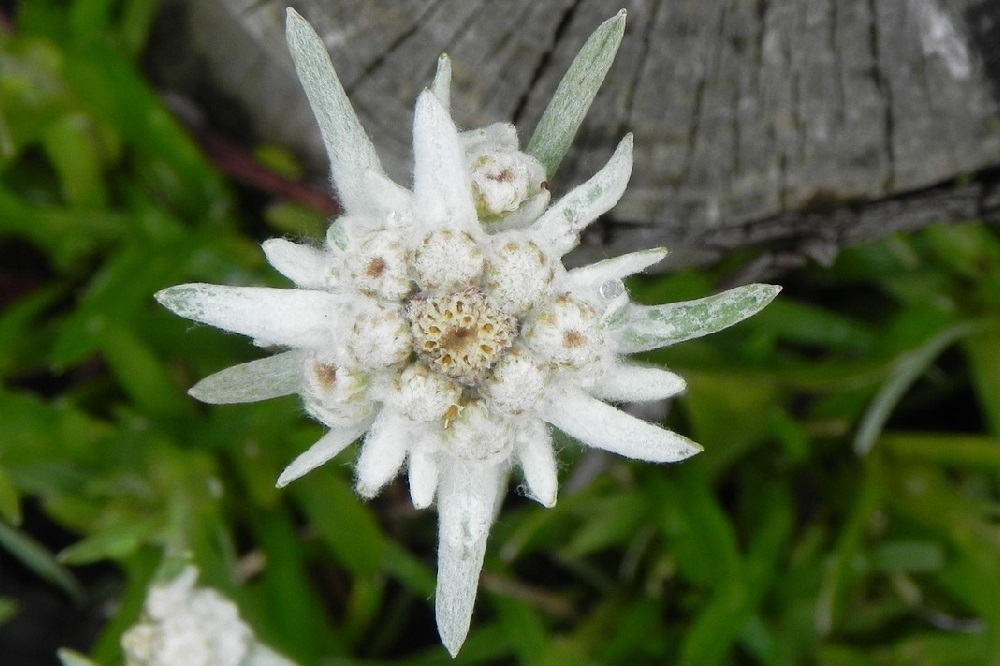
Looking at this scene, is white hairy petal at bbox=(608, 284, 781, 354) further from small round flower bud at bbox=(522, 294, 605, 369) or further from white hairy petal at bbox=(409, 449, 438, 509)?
white hairy petal at bbox=(409, 449, 438, 509)

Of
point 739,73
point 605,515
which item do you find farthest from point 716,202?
point 605,515

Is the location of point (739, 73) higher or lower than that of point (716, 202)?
higher

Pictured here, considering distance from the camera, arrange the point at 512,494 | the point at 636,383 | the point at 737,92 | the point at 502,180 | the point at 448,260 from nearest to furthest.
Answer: the point at 448,260 < the point at 502,180 < the point at 636,383 < the point at 737,92 < the point at 512,494

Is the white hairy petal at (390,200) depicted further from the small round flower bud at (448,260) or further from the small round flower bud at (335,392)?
the small round flower bud at (335,392)

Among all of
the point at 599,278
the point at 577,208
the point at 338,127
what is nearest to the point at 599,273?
the point at 599,278

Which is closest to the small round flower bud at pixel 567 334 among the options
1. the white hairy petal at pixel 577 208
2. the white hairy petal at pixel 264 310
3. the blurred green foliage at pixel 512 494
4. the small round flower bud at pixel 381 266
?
the white hairy petal at pixel 577 208

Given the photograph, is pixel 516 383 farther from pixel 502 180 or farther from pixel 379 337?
pixel 502 180

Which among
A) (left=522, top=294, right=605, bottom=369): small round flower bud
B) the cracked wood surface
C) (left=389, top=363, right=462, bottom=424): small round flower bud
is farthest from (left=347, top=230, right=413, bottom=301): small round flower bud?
the cracked wood surface

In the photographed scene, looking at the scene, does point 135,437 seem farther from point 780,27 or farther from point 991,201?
point 991,201
